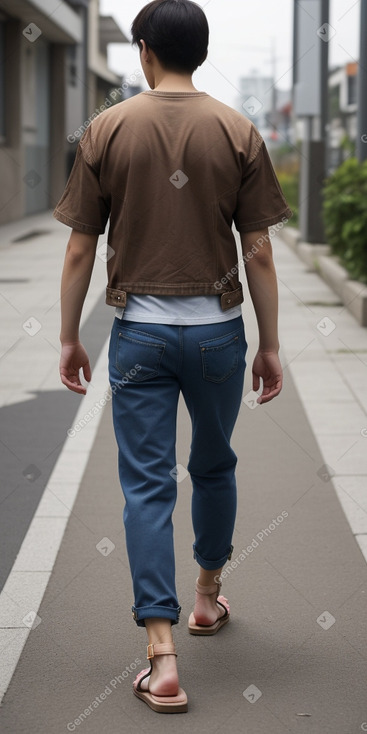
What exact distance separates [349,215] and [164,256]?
935 cm

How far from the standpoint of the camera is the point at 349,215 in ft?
40.1

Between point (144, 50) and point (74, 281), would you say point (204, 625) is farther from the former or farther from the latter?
point (144, 50)

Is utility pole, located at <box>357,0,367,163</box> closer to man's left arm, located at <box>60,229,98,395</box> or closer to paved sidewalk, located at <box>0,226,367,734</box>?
paved sidewalk, located at <box>0,226,367,734</box>

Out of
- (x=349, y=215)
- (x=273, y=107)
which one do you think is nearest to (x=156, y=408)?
(x=349, y=215)

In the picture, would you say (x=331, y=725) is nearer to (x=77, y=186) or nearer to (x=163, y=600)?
(x=163, y=600)

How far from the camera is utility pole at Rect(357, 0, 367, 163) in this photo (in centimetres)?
1315

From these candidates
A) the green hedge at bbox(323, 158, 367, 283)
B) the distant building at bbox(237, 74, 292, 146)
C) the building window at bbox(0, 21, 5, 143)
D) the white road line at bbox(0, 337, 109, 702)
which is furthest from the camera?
the distant building at bbox(237, 74, 292, 146)

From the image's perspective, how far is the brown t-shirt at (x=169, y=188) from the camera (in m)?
3.09

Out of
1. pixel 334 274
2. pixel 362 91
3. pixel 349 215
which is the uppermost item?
pixel 362 91

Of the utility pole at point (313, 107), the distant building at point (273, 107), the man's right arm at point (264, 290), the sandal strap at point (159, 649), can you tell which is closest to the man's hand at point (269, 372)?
the man's right arm at point (264, 290)

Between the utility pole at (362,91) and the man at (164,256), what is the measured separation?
10361mm

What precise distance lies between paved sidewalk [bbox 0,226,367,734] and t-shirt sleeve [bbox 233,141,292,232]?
1.29m

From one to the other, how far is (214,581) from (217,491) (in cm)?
36

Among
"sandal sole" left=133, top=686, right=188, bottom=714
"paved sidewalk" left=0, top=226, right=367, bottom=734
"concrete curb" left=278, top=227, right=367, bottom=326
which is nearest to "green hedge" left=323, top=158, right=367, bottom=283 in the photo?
"concrete curb" left=278, top=227, right=367, bottom=326
